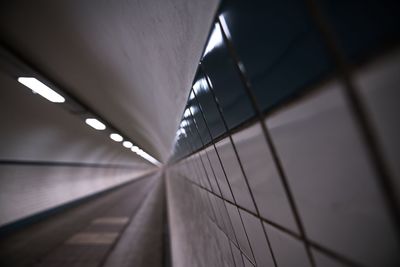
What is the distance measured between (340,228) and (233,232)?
1545 mm

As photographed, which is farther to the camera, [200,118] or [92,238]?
[92,238]

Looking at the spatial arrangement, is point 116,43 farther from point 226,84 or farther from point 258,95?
point 258,95

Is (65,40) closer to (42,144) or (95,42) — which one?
(95,42)

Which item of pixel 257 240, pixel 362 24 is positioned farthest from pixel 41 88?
pixel 362 24

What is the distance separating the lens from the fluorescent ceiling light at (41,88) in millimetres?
3178

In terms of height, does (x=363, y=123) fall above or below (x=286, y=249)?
above

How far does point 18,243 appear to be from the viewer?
221 inches

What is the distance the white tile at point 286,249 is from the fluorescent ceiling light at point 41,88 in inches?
125

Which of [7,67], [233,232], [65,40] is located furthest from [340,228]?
[7,67]

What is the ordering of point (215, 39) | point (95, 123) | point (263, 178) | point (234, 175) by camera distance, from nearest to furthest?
point (263, 178)
point (215, 39)
point (234, 175)
point (95, 123)

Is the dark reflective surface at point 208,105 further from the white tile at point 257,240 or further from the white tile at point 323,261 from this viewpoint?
the white tile at point 323,261

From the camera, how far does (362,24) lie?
0.52 meters

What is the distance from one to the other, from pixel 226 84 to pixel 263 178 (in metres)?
0.52

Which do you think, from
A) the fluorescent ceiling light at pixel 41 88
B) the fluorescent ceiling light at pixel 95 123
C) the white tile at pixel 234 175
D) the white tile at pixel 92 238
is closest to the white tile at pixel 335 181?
the white tile at pixel 234 175
